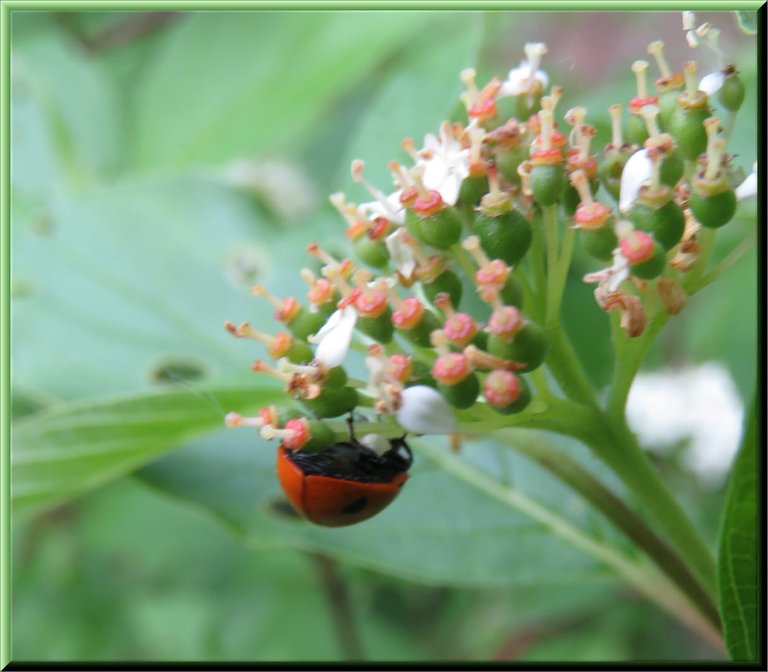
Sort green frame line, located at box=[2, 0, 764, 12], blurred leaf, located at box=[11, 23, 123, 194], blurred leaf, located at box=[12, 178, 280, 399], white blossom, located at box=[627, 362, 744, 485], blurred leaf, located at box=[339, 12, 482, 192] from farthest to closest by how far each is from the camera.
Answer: blurred leaf, located at box=[11, 23, 123, 194], white blossom, located at box=[627, 362, 744, 485], blurred leaf, located at box=[12, 178, 280, 399], blurred leaf, located at box=[339, 12, 482, 192], green frame line, located at box=[2, 0, 764, 12]

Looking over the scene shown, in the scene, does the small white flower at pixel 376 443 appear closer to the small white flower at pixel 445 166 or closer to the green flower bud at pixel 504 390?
the green flower bud at pixel 504 390

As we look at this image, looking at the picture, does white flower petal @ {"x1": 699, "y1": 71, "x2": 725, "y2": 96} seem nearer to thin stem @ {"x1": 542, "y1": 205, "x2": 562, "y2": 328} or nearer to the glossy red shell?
thin stem @ {"x1": 542, "y1": 205, "x2": 562, "y2": 328}

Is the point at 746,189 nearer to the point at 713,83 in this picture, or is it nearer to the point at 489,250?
the point at 713,83

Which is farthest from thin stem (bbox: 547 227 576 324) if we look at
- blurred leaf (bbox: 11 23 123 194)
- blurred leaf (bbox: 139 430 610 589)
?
blurred leaf (bbox: 11 23 123 194)

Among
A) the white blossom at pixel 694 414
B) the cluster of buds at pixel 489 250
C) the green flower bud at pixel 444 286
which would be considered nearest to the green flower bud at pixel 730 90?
the cluster of buds at pixel 489 250

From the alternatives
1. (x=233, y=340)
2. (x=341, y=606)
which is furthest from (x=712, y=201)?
(x=341, y=606)

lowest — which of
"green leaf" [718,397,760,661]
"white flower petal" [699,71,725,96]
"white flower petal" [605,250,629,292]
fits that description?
"green leaf" [718,397,760,661]
